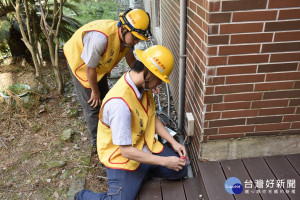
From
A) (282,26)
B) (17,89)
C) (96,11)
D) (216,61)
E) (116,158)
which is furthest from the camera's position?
(96,11)

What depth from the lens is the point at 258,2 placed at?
1.87m

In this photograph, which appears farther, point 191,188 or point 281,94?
point 191,188

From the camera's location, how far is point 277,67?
7.00ft

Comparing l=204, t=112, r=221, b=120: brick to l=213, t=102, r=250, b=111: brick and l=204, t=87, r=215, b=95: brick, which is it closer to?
l=213, t=102, r=250, b=111: brick

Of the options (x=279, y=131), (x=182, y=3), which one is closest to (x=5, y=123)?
(x=182, y=3)

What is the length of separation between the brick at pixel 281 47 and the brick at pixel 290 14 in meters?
0.21

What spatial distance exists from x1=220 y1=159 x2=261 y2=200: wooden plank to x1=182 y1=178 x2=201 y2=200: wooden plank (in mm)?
323

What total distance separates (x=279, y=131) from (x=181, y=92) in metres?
1.15

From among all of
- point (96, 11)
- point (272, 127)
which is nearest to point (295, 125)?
point (272, 127)

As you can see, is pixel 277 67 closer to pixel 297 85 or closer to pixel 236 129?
pixel 297 85

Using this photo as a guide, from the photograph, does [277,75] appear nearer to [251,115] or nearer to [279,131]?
[251,115]

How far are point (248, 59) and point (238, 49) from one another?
131 mm

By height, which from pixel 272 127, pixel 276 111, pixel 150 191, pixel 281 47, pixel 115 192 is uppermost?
pixel 281 47

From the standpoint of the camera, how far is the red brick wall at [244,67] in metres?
1.91
